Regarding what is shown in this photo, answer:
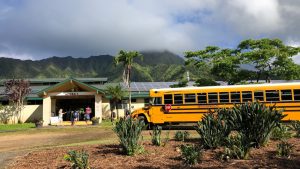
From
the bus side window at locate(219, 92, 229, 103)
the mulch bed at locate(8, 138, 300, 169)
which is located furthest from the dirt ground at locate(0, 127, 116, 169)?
the bus side window at locate(219, 92, 229, 103)

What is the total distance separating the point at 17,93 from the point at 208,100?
25.7 meters

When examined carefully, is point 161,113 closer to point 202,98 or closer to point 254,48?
point 202,98

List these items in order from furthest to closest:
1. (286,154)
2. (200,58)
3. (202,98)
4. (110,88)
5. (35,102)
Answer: (35,102)
(110,88)
(200,58)
(202,98)
(286,154)

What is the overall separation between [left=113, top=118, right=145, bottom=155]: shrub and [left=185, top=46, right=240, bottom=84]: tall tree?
69.8ft

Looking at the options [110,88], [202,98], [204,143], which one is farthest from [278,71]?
[204,143]

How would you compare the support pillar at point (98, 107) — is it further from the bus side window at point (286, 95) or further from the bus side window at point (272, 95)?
the bus side window at point (286, 95)

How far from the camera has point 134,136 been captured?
10.3 meters

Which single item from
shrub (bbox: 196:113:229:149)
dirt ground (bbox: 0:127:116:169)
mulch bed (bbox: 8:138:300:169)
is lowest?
dirt ground (bbox: 0:127:116:169)

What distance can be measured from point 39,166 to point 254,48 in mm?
26397

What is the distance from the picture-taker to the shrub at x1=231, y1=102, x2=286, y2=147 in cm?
1028

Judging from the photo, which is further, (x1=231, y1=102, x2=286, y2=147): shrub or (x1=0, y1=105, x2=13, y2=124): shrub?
(x1=0, y1=105, x2=13, y2=124): shrub

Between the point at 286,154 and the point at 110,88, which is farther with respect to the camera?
the point at 110,88

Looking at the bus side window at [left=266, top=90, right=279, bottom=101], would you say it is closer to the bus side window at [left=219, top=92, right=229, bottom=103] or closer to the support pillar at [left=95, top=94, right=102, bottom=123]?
the bus side window at [left=219, top=92, right=229, bottom=103]

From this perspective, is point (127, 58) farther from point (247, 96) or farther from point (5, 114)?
point (247, 96)
